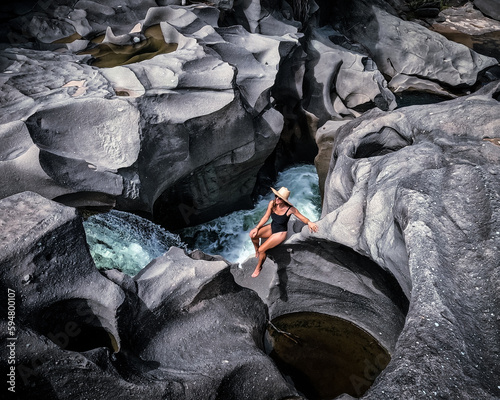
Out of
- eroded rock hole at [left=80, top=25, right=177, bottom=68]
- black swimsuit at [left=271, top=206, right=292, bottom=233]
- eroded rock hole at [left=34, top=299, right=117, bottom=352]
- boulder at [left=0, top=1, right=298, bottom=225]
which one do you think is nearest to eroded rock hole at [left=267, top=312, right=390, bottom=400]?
black swimsuit at [left=271, top=206, right=292, bottom=233]

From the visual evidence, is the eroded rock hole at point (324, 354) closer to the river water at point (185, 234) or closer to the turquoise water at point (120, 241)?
the river water at point (185, 234)

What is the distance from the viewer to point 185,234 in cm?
659

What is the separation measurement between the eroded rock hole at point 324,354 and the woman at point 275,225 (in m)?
0.84

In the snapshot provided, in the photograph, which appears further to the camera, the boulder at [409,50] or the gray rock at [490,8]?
the gray rock at [490,8]

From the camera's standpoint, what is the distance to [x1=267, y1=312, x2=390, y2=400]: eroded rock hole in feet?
14.0

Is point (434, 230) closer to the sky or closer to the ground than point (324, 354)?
closer to the sky

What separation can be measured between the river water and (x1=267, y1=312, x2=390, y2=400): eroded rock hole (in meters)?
1.73

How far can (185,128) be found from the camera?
5234 mm

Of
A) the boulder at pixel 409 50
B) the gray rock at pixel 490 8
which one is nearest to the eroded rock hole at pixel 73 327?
the boulder at pixel 409 50

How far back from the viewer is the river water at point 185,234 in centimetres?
547

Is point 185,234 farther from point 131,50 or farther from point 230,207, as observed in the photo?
point 131,50

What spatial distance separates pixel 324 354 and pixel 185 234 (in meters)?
2.96

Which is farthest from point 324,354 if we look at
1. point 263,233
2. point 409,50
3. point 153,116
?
point 409,50

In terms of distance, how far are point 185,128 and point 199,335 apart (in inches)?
101
